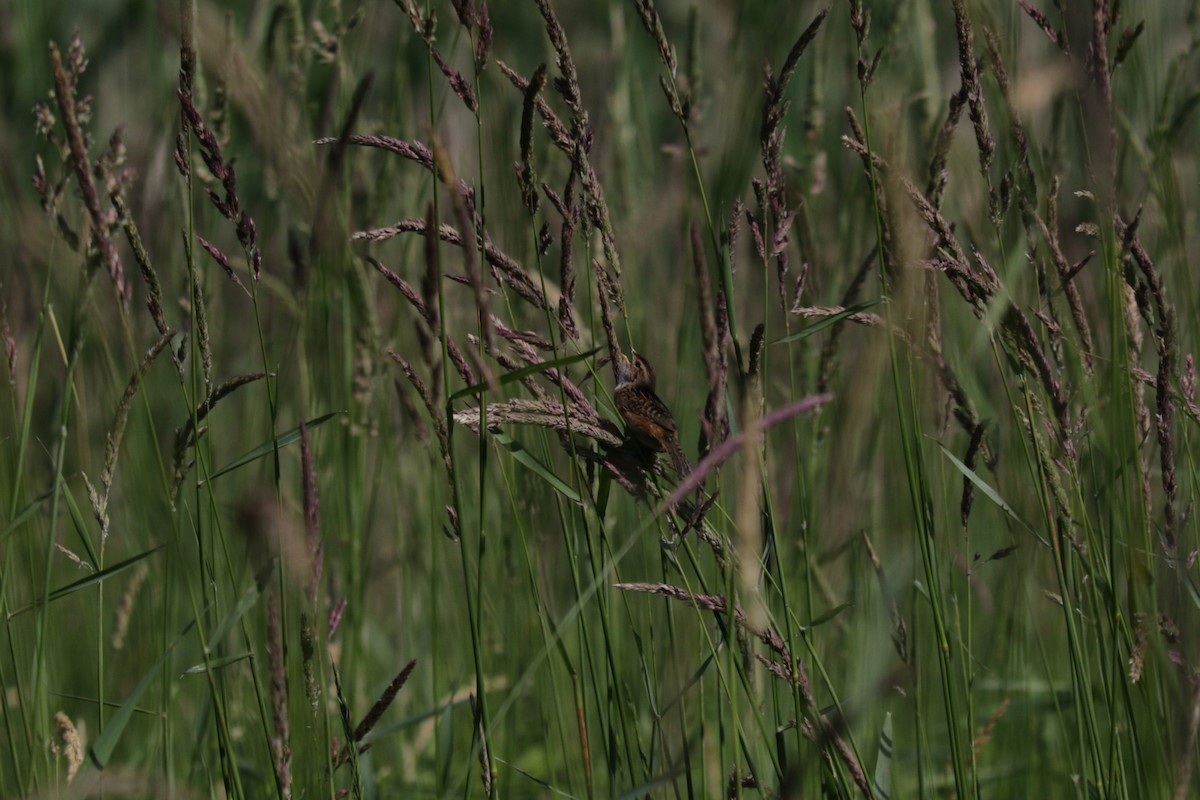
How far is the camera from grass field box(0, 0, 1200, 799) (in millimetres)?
1264

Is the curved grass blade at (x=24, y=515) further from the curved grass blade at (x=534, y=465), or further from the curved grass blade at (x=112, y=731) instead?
the curved grass blade at (x=534, y=465)

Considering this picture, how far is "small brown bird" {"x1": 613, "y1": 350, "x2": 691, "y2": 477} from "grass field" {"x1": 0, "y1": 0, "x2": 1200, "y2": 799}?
0.03ft

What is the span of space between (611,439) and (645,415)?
0.18 m

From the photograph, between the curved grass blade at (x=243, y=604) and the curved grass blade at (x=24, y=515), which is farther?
the curved grass blade at (x=24, y=515)

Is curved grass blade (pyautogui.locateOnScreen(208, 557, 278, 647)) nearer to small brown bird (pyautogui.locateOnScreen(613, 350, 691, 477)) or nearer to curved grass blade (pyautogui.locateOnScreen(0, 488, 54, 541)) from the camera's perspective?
curved grass blade (pyautogui.locateOnScreen(0, 488, 54, 541))

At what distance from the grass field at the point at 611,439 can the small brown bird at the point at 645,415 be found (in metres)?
0.01

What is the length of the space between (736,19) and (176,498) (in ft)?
4.73

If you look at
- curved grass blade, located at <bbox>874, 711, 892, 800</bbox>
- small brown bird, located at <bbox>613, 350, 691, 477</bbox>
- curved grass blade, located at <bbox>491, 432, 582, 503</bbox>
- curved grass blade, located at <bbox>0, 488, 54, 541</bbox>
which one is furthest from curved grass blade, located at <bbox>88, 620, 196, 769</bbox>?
curved grass blade, located at <bbox>874, 711, 892, 800</bbox>

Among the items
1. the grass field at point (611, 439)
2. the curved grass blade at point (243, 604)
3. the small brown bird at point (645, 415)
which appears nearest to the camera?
the curved grass blade at point (243, 604)

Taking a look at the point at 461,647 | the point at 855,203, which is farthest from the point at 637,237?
the point at 461,647

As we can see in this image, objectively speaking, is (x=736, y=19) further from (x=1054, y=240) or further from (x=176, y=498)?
(x=176, y=498)

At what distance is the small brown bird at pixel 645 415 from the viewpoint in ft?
4.57

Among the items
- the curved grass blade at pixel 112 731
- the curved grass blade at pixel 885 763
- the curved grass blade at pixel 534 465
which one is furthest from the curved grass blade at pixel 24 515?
the curved grass blade at pixel 885 763

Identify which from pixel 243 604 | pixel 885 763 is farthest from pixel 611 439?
pixel 885 763
